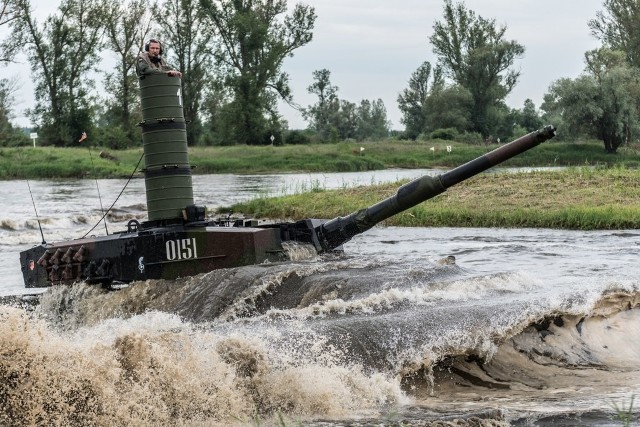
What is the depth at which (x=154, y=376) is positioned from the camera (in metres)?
8.18

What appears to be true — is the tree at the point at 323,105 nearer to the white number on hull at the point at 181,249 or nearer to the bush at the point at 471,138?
the bush at the point at 471,138

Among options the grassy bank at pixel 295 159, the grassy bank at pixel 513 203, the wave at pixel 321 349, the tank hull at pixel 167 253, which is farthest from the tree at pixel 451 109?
the wave at pixel 321 349

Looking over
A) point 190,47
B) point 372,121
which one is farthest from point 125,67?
point 372,121

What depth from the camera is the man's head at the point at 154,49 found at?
14.0 metres

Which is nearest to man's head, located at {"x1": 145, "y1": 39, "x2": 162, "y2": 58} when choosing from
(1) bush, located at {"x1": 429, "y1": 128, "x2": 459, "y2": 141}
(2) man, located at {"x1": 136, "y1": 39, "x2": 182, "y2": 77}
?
(2) man, located at {"x1": 136, "y1": 39, "x2": 182, "y2": 77}

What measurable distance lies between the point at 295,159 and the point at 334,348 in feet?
177

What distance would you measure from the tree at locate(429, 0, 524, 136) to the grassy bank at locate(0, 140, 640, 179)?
860 inches

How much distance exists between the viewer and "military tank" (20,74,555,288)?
13.5m

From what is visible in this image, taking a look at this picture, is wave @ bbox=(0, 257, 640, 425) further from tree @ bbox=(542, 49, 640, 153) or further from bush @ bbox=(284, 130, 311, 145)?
bush @ bbox=(284, 130, 311, 145)

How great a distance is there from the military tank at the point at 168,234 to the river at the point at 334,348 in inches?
10.2

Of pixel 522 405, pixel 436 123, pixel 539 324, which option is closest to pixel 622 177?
pixel 539 324

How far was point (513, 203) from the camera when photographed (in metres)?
25.0

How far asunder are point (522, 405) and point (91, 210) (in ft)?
84.4

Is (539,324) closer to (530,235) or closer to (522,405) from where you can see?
(522,405)
